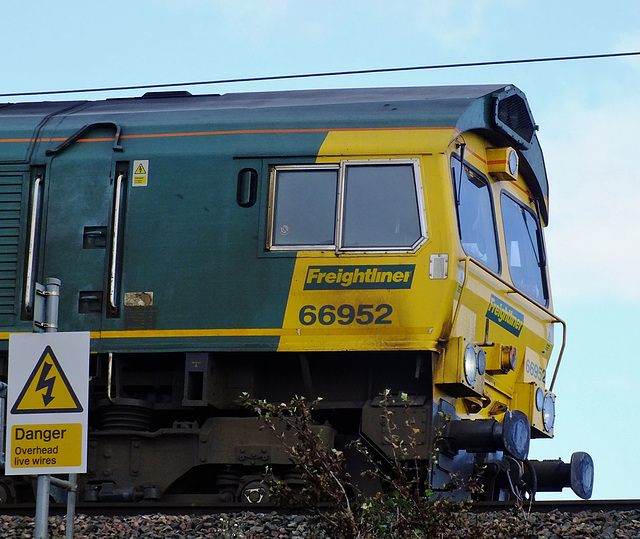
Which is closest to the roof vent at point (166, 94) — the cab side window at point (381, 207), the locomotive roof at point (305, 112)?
the locomotive roof at point (305, 112)

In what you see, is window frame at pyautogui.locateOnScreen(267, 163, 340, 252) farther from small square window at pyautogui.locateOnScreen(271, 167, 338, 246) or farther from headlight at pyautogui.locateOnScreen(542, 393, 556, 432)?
headlight at pyautogui.locateOnScreen(542, 393, 556, 432)

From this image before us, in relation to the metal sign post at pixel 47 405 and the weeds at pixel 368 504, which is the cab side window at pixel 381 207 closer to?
the weeds at pixel 368 504

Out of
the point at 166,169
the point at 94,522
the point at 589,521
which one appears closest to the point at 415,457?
the point at 589,521

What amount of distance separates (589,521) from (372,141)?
341 cm

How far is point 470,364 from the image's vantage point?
9.78 metres

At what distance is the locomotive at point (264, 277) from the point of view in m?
9.60

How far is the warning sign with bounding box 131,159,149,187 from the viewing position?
33.6ft

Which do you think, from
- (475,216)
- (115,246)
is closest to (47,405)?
(115,246)

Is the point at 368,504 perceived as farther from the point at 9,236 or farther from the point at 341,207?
the point at 9,236

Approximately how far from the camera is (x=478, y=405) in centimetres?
1026

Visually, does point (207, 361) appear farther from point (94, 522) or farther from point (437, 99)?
point (437, 99)

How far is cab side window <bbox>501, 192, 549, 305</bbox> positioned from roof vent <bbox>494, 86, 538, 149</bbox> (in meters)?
0.55

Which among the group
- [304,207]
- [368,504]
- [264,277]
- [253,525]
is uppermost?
[304,207]

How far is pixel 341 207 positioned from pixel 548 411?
3.04 m
